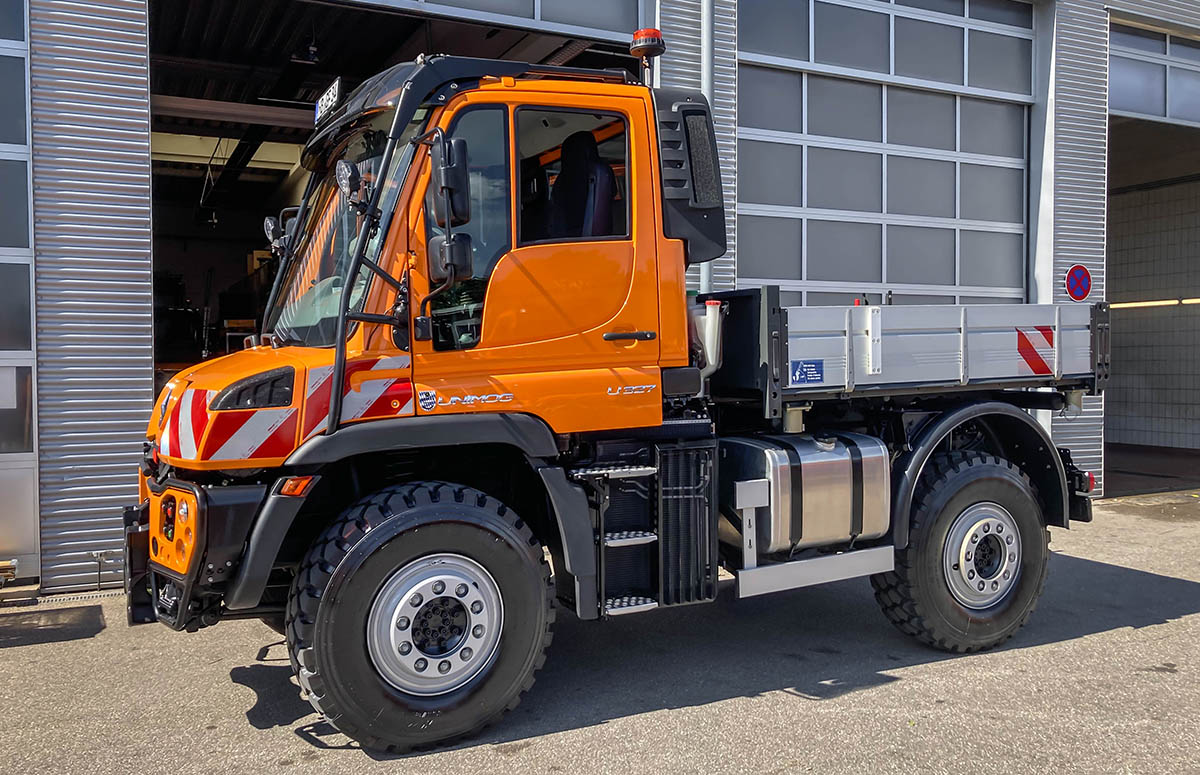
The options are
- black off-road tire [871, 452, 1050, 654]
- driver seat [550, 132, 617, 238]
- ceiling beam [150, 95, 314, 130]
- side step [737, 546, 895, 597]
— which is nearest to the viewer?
driver seat [550, 132, 617, 238]

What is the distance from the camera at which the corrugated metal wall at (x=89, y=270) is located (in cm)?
714

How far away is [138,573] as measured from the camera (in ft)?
15.0

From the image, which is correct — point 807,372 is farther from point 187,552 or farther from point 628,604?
point 187,552

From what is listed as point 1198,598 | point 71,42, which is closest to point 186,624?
point 71,42

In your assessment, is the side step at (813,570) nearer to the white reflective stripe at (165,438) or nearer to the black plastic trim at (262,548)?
the black plastic trim at (262,548)

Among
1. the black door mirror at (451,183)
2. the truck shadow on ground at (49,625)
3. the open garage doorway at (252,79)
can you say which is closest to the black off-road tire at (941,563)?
the black door mirror at (451,183)

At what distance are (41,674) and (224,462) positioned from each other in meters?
2.31

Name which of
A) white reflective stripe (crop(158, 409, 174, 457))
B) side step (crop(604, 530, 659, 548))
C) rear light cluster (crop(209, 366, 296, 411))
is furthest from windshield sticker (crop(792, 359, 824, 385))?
white reflective stripe (crop(158, 409, 174, 457))

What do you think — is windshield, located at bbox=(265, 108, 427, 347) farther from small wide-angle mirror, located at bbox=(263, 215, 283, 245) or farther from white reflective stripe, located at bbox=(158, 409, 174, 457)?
white reflective stripe, located at bbox=(158, 409, 174, 457)

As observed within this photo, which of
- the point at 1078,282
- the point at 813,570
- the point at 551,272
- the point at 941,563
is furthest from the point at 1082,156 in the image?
the point at 551,272

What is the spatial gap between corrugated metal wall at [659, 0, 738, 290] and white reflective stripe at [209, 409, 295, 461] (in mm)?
5681

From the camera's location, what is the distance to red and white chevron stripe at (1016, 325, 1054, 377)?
Answer: 6003mm

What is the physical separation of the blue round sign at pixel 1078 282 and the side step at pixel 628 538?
8.43m

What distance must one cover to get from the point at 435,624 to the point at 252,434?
1136mm
